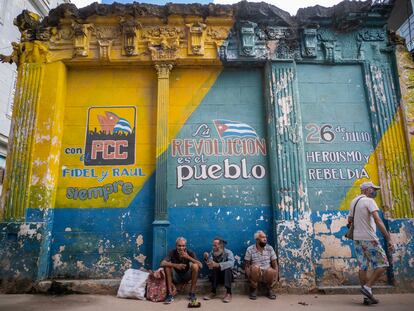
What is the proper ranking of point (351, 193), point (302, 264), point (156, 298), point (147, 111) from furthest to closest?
1. point (147, 111)
2. point (351, 193)
3. point (302, 264)
4. point (156, 298)

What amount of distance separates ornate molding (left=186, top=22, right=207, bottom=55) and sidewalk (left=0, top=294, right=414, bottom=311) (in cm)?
475

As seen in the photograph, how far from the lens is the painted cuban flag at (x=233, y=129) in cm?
644

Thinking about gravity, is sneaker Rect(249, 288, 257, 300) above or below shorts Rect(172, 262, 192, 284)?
below

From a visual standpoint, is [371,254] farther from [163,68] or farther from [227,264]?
[163,68]

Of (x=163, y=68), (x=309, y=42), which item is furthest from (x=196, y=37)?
(x=309, y=42)

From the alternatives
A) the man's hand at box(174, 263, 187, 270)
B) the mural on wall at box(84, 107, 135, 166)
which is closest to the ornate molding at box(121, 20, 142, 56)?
the mural on wall at box(84, 107, 135, 166)

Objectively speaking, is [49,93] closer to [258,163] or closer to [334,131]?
[258,163]

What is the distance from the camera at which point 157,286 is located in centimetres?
522

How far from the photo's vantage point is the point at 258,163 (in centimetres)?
632

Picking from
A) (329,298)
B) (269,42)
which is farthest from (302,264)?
(269,42)

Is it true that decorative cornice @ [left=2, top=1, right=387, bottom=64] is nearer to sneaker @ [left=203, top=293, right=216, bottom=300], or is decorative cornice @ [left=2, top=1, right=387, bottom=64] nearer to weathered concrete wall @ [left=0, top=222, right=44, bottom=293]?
weathered concrete wall @ [left=0, top=222, right=44, bottom=293]

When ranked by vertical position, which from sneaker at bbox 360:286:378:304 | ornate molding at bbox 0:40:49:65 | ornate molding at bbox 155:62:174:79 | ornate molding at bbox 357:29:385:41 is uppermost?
ornate molding at bbox 357:29:385:41

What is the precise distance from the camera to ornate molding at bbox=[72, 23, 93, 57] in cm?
648

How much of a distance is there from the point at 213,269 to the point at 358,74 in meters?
4.97
